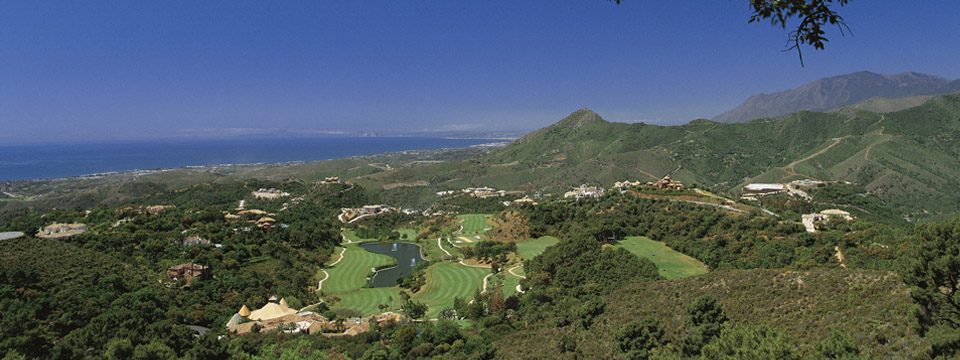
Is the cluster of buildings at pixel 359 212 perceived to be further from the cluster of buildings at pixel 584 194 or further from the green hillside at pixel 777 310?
the green hillside at pixel 777 310

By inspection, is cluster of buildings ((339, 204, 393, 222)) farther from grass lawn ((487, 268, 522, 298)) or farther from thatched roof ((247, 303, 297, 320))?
thatched roof ((247, 303, 297, 320))

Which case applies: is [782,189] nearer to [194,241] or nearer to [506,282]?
[506,282]

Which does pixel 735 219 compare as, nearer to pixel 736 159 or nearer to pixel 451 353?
pixel 451 353

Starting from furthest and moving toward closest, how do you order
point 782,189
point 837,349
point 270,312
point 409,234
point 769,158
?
1. point 769,158
2. point 782,189
3. point 409,234
4. point 270,312
5. point 837,349

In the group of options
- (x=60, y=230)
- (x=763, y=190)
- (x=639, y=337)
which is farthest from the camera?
(x=763, y=190)

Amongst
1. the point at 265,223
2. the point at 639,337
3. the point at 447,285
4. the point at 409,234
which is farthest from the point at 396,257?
the point at 639,337

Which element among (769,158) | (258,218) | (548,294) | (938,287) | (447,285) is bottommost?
(447,285)
